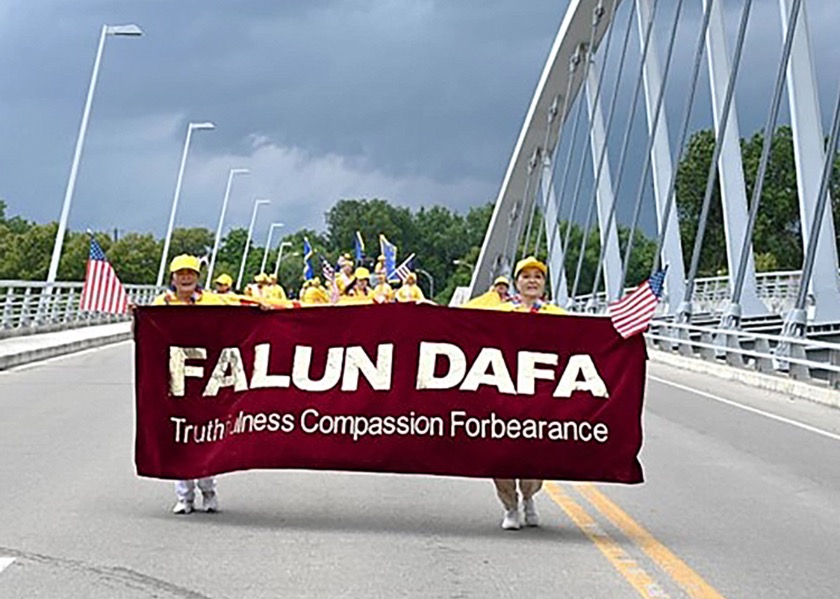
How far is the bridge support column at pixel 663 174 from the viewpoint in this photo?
48.7m

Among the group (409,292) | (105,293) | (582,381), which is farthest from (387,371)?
(409,292)

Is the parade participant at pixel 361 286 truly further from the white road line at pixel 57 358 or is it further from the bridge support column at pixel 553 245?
the bridge support column at pixel 553 245

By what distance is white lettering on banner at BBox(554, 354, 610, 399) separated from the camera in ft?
33.8

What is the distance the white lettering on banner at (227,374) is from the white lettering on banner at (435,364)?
1.13m

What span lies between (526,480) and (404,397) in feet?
3.02

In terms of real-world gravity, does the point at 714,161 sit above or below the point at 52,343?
above

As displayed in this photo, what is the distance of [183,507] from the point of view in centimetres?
1038

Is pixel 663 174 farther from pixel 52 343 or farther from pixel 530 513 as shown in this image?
pixel 530 513

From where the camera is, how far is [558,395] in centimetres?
1030

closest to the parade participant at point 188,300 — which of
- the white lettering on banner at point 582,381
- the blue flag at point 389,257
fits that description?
the white lettering on banner at point 582,381

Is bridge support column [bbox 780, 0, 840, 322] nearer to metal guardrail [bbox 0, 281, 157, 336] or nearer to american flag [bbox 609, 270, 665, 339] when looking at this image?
Answer: metal guardrail [bbox 0, 281, 157, 336]

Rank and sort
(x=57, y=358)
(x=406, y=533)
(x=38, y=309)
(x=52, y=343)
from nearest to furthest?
(x=406, y=533), (x=57, y=358), (x=52, y=343), (x=38, y=309)

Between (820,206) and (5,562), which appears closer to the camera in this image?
(5,562)

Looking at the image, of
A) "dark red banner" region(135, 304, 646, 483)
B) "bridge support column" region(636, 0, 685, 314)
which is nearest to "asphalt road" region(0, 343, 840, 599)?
"dark red banner" region(135, 304, 646, 483)
